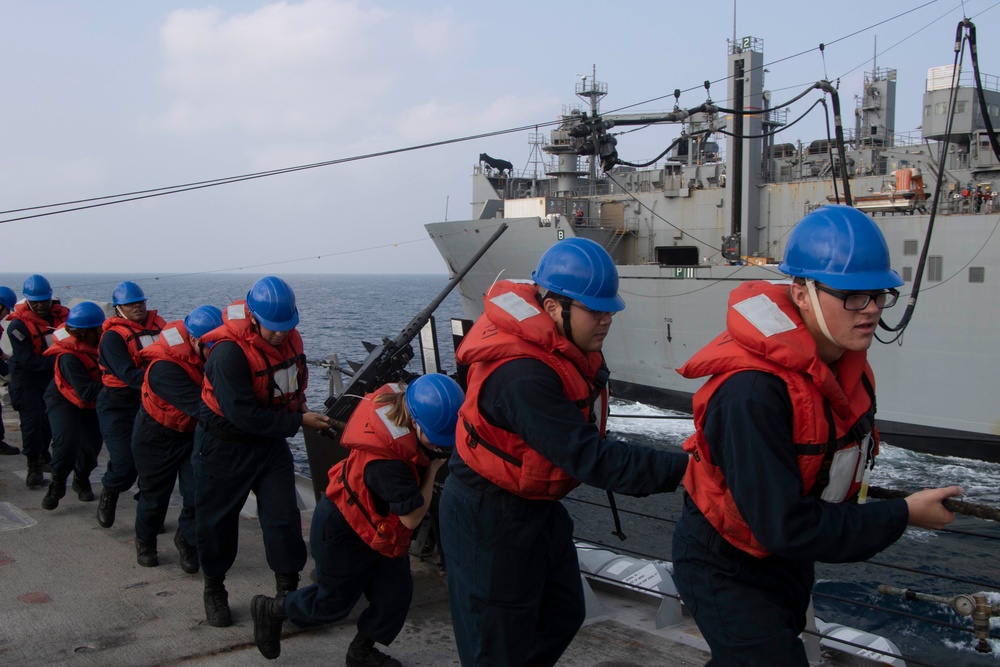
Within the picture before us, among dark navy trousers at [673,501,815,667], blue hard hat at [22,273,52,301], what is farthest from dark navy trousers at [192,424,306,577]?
blue hard hat at [22,273,52,301]

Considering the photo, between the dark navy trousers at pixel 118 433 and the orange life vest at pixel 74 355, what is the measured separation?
2.04ft

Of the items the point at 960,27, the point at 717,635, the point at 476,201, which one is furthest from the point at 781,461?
the point at 476,201

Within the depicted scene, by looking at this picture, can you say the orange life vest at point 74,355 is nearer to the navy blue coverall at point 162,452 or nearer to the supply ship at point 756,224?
the navy blue coverall at point 162,452

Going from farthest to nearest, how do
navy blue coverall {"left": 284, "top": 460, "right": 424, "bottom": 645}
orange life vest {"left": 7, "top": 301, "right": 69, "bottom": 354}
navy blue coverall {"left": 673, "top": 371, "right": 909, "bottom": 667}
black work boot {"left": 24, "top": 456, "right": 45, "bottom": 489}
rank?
orange life vest {"left": 7, "top": 301, "right": 69, "bottom": 354}
black work boot {"left": 24, "top": 456, "right": 45, "bottom": 489}
navy blue coverall {"left": 284, "top": 460, "right": 424, "bottom": 645}
navy blue coverall {"left": 673, "top": 371, "right": 909, "bottom": 667}

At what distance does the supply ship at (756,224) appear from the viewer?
59.6 ft

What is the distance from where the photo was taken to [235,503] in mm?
4379

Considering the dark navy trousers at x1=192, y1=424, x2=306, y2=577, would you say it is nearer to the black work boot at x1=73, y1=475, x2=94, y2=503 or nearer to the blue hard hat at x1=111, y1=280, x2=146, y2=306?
the blue hard hat at x1=111, y1=280, x2=146, y2=306

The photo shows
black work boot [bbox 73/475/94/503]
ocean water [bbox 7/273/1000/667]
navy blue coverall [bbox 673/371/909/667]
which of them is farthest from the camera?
ocean water [bbox 7/273/1000/667]

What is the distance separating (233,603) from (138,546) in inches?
42.5

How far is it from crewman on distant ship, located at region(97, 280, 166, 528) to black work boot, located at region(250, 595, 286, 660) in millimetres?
2573

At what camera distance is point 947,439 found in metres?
18.5

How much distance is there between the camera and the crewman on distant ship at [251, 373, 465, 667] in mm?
3516

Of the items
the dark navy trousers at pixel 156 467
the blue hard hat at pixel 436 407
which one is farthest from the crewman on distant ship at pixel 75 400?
the blue hard hat at pixel 436 407

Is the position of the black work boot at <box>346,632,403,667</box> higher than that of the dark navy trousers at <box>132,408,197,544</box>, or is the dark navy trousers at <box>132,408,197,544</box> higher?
the dark navy trousers at <box>132,408,197,544</box>
